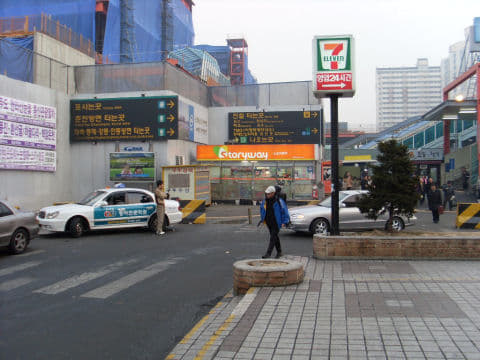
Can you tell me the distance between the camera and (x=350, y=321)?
5.23 meters

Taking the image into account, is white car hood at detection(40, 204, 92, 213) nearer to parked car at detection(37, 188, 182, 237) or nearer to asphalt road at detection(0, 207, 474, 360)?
parked car at detection(37, 188, 182, 237)

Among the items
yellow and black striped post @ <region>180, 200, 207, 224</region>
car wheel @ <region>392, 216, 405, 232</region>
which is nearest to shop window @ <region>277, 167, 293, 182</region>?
yellow and black striped post @ <region>180, 200, 207, 224</region>

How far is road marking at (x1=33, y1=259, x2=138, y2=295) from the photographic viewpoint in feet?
24.3

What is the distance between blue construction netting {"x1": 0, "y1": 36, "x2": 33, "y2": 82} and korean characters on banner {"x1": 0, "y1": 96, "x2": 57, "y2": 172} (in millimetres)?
2524

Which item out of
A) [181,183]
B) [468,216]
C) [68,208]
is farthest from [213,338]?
[181,183]

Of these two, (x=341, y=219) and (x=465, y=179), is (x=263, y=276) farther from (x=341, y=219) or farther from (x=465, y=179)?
(x=465, y=179)

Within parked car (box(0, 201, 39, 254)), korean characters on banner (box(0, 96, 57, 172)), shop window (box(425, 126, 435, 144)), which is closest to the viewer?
parked car (box(0, 201, 39, 254))

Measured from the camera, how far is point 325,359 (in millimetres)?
4172

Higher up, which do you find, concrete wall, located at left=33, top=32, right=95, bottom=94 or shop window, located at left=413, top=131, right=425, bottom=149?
concrete wall, located at left=33, top=32, right=95, bottom=94

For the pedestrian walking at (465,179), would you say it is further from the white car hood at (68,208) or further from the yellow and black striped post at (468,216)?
the white car hood at (68,208)

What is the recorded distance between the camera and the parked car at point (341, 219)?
13.9 meters

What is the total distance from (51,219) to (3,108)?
9122mm

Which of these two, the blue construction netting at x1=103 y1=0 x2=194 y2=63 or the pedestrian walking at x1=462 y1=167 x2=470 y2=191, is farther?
the blue construction netting at x1=103 y1=0 x2=194 y2=63

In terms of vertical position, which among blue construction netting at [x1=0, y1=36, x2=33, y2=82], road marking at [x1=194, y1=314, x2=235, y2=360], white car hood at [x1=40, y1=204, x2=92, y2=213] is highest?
blue construction netting at [x1=0, y1=36, x2=33, y2=82]
